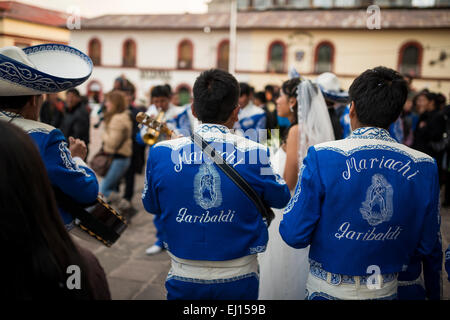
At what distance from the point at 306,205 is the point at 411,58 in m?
27.1

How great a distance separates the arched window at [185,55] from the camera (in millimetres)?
29312

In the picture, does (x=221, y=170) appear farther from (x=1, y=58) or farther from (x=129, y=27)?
(x=129, y=27)

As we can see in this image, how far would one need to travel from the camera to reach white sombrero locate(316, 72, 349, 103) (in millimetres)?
3662

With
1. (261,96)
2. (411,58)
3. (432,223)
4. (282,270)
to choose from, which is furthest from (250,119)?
(411,58)

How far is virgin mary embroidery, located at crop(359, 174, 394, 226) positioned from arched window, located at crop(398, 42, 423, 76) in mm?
26544

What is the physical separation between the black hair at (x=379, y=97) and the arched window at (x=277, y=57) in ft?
86.8

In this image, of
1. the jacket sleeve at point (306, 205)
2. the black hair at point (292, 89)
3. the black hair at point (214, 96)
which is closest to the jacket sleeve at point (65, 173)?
the black hair at point (214, 96)

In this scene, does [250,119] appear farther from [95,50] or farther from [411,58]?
[95,50]

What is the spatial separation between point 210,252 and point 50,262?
1.04 m

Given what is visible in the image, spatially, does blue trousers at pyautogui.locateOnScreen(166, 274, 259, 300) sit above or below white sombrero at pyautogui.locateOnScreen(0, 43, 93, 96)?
below

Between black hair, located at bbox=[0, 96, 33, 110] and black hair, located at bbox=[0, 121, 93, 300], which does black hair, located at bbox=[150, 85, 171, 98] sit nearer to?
black hair, located at bbox=[0, 96, 33, 110]

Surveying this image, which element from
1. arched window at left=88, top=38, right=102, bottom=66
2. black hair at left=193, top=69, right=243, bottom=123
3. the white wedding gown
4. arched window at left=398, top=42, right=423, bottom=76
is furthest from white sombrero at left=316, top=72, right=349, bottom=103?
arched window at left=88, top=38, right=102, bottom=66
